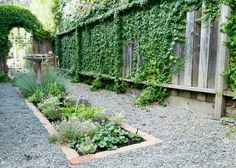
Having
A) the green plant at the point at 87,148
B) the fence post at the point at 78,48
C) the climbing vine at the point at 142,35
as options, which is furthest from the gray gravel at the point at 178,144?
the fence post at the point at 78,48

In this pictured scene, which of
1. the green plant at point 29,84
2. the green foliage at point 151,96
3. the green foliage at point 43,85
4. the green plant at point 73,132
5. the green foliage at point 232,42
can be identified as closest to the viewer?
the green plant at point 73,132

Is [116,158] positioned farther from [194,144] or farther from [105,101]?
[105,101]

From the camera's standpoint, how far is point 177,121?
3.54m

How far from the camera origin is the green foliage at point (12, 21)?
11000mm

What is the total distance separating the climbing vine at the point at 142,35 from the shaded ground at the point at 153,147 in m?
0.95

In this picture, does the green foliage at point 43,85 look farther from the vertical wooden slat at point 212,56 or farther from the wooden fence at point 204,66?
the vertical wooden slat at point 212,56

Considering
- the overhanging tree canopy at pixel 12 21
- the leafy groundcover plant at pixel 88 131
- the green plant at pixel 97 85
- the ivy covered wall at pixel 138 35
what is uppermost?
the overhanging tree canopy at pixel 12 21

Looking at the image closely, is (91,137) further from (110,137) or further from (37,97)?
(37,97)

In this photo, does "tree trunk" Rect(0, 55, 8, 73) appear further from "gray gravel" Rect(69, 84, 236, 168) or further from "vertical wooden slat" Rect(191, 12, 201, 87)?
"vertical wooden slat" Rect(191, 12, 201, 87)

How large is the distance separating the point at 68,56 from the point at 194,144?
8.60 meters

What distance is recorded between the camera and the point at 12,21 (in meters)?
11.2

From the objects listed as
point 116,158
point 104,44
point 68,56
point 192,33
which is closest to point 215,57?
point 192,33

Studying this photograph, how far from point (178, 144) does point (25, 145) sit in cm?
164

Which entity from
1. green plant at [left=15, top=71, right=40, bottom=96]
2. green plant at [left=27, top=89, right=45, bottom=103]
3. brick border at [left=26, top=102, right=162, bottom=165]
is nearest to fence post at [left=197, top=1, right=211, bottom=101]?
brick border at [left=26, top=102, right=162, bottom=165]
